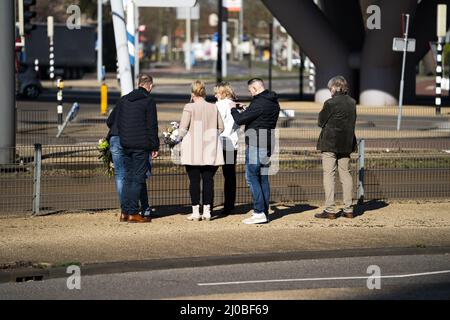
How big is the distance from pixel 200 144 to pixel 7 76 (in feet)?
19.3

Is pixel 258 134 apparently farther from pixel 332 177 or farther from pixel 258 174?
pixel 332 177

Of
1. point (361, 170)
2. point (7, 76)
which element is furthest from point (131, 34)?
point (361, 170)

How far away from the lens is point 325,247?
41.3ft

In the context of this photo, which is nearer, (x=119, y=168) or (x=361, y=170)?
(x=119, y=168)

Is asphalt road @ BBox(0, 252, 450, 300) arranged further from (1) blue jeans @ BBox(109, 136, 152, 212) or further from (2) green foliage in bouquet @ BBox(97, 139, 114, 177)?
(2) green foliage in bouquet @ BBox(97, 139, 114, 177)

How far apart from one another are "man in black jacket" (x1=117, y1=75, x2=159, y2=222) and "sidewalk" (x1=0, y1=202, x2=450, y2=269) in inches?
19.5

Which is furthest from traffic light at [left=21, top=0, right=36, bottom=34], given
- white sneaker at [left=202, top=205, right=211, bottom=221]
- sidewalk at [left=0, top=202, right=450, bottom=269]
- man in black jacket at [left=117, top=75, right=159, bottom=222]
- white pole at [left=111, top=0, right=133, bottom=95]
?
white sneaker at [left=202, top=205, right=211, bottom=221]

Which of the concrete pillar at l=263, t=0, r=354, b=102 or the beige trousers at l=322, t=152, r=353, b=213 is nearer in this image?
the beige trousers at l=322, t=152, r=353, b=213

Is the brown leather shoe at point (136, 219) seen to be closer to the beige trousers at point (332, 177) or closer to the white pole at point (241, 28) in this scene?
the beige trousers at point (332, 177)

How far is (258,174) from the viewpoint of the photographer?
14.4 meters

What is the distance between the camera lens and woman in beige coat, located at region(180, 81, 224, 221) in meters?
14.4

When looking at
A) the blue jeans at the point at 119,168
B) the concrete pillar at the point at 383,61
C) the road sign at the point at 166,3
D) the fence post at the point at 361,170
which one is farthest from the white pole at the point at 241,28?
the blue jeans at the point at 119,168

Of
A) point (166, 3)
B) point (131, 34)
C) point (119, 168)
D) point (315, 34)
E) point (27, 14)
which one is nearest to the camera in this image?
point (119, 168)

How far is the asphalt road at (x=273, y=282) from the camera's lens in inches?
386
